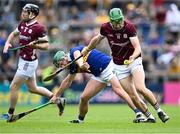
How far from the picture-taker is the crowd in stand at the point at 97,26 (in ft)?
104

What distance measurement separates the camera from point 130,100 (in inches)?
699

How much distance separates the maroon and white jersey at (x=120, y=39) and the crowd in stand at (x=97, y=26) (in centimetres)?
1305

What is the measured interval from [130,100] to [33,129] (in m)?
2.89

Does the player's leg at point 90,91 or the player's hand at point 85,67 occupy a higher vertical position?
the player's hand at point 85,67

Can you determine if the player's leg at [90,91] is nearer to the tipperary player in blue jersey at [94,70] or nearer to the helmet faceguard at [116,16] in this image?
the tipperary player in blue jersey at [94,70]

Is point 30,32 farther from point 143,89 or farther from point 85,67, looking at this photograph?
point 143,89

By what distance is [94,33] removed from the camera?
1248 inches

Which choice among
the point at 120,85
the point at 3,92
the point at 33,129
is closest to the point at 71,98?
the point at 3,92

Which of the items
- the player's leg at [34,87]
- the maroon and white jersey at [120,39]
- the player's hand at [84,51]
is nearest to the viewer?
the player's hand at [84,51]

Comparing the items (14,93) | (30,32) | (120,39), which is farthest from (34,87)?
(120,39)

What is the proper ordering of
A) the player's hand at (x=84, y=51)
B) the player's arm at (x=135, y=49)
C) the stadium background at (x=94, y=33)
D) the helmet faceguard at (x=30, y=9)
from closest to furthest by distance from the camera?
the player's arm at (x=135, y=49)
the player's hand at (x=84, y=51)
the helmet faceguard at (x=30, y=9)
the stadium background at (x=94, y=33)

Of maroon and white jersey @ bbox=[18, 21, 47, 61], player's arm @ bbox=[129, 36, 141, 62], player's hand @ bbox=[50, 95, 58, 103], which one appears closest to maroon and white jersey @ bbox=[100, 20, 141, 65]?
player's arm @ bbox=[129, 36, 141, 62]

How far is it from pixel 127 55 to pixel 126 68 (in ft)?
1.04

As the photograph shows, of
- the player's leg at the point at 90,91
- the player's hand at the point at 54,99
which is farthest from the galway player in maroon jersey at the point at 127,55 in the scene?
the player's hand at the point at 54,99
